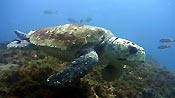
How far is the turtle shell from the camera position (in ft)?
19.5

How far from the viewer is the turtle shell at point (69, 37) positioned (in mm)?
5941

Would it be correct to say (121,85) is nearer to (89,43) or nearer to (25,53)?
(89,43)

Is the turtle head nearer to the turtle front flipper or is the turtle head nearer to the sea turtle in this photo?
the sea turtle

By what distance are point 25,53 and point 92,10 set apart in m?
138

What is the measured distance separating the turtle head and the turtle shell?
332mm

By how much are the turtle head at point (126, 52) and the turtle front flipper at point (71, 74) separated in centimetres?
88

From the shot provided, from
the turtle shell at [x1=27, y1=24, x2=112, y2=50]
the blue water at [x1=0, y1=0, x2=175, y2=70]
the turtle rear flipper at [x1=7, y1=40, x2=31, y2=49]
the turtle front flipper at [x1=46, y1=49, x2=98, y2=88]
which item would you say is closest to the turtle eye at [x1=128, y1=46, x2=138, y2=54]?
the turtle shell at [x1=27, y1=24, x2=112, y2=50]

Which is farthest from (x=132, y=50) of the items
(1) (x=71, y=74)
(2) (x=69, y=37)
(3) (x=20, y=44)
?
(3) (x=20, y=44)

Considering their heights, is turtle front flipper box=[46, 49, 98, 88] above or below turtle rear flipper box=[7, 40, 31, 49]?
below

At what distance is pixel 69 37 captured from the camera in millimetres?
6109

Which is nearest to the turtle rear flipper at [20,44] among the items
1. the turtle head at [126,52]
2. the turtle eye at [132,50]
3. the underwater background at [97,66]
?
the underwater background at [97,66]

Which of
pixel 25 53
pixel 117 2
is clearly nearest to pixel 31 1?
pixel 117 2

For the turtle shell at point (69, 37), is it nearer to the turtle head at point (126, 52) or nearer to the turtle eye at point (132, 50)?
the turtle head at point (126, 52)

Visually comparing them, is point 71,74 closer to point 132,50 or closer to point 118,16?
point 132,50
